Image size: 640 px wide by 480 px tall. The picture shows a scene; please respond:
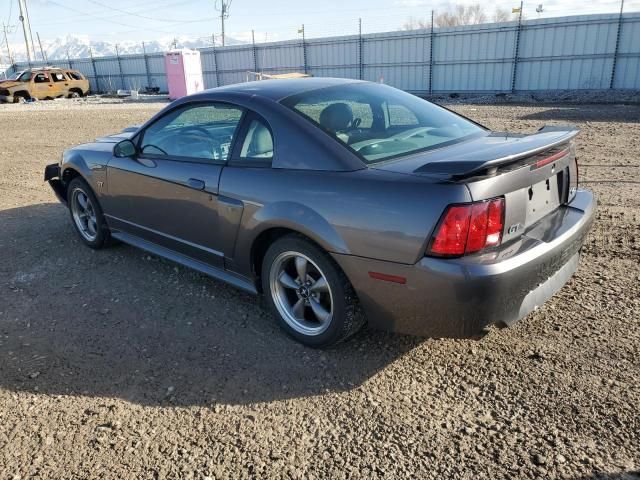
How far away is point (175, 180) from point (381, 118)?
1.53 metres

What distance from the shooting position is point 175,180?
12.5 feet

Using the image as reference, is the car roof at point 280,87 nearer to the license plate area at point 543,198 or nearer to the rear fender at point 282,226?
the rear fender at point 282,226

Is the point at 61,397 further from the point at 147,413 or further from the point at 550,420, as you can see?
the point at 550,420

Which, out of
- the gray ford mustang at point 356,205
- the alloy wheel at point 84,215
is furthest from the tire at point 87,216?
the gray ford mustang at point 356,205

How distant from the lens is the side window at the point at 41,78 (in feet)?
96.1

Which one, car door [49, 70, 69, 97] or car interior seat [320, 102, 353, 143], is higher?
car interior seat [320, 102, 353, 143]

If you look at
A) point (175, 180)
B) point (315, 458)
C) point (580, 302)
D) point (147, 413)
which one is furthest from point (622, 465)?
point (175, 180)

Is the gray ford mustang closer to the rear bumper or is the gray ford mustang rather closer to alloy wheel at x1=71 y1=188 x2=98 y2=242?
the rear bumper

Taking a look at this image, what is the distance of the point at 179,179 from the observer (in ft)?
12.4

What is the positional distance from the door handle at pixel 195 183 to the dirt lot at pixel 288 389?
2.90ft

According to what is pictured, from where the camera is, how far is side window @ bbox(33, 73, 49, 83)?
2928cm

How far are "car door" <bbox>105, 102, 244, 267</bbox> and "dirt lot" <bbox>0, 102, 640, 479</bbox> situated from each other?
0.46 metres

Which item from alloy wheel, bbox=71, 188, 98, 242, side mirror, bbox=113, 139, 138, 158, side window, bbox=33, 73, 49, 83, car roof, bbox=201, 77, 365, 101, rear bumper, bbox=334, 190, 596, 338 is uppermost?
car roof, bbox=201, 77, 365, 101

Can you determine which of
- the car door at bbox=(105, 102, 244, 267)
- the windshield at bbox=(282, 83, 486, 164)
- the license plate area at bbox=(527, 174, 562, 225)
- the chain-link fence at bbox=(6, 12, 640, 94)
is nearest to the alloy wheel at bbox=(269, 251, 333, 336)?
the car door at bbox=(105, 102, 244, 267)
